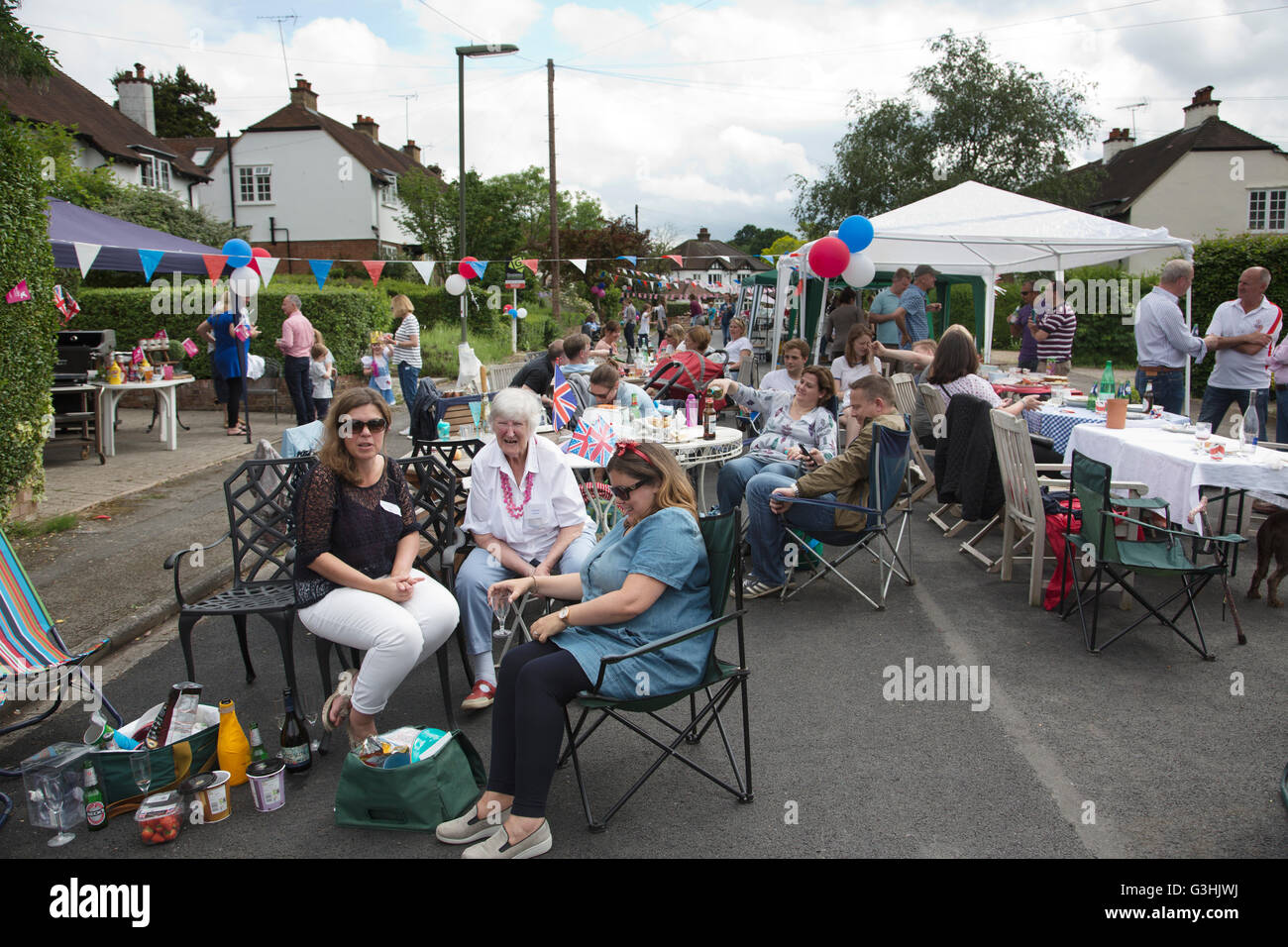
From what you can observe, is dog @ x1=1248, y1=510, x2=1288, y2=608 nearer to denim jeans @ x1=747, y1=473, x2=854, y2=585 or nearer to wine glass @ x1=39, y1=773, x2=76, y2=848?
denim jeans @ x1=747, y1=473, x2=854, y2=585

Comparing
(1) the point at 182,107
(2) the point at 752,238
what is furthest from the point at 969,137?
(2) the point at 752,238

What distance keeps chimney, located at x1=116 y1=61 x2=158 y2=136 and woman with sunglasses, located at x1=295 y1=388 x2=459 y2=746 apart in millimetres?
37669

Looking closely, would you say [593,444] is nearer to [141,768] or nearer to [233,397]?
[141,768]

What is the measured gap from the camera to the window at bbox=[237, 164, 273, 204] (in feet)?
129

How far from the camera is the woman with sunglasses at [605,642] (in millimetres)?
2838

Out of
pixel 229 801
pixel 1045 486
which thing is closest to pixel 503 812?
pixel 229 801

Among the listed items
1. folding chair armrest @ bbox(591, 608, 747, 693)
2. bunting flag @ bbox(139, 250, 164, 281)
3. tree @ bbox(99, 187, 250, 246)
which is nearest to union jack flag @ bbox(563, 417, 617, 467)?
folding chair armrest @ bbox(591, 608, 747, 693)

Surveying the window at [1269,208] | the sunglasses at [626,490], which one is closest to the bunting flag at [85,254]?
the sunglasses at [626,490]

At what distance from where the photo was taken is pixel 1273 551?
5.19 meters

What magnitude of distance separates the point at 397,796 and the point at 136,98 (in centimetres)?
3931

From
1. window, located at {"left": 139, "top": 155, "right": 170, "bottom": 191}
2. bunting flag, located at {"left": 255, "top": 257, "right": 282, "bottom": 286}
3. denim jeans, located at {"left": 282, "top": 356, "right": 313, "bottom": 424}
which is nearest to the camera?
denim jeans, located at {"left": 282, "top": 356, "right": 313, "bottom": 424}

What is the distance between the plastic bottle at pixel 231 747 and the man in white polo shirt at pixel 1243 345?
7.58 metres

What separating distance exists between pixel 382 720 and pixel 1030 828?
8.69ft

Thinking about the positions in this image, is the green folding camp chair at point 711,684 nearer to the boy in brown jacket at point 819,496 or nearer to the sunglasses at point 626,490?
the sunglasses at point 626,490
